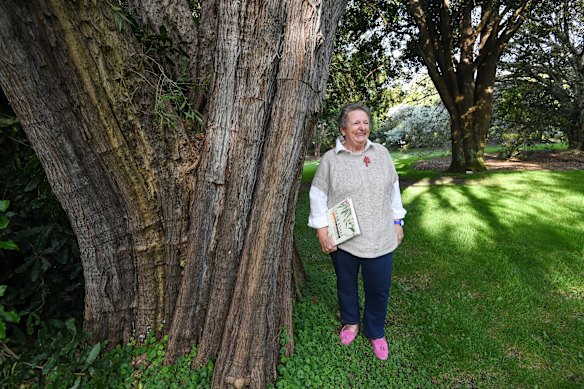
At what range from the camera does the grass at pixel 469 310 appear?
2.61 m

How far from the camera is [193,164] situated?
2145 millimetres

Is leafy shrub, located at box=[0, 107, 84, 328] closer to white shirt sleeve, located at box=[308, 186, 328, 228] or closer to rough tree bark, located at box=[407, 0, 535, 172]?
white shirt sleeve, located at box=[308, 186, 328, 228]

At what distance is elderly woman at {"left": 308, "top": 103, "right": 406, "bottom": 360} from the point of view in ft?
8.18

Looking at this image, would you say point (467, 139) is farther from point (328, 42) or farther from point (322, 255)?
point (328, 42)

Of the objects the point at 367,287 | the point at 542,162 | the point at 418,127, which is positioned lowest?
the point at 542,162

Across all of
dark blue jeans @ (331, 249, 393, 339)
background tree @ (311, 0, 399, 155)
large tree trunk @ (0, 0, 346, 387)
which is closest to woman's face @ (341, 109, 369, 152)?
large tree trunk @ (0, 0, 346, 387)

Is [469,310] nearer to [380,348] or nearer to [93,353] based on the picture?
[380,348]

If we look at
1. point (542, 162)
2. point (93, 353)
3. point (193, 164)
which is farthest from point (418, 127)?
point (93, 353)

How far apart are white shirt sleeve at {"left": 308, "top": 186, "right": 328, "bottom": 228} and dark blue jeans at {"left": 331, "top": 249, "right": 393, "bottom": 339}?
11.7 inches

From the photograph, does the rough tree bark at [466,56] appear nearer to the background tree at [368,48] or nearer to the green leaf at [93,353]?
the background tree at [368,48]

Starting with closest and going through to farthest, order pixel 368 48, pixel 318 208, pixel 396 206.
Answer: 1. pixel 318 208
2. pixel 396 206
3. pixel 368 48

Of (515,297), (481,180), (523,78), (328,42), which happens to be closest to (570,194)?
(481,180)

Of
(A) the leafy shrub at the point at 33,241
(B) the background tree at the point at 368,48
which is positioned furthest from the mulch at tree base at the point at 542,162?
(A) the leafy shrub at the point at 33,241

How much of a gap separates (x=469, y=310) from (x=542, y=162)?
11.8m
